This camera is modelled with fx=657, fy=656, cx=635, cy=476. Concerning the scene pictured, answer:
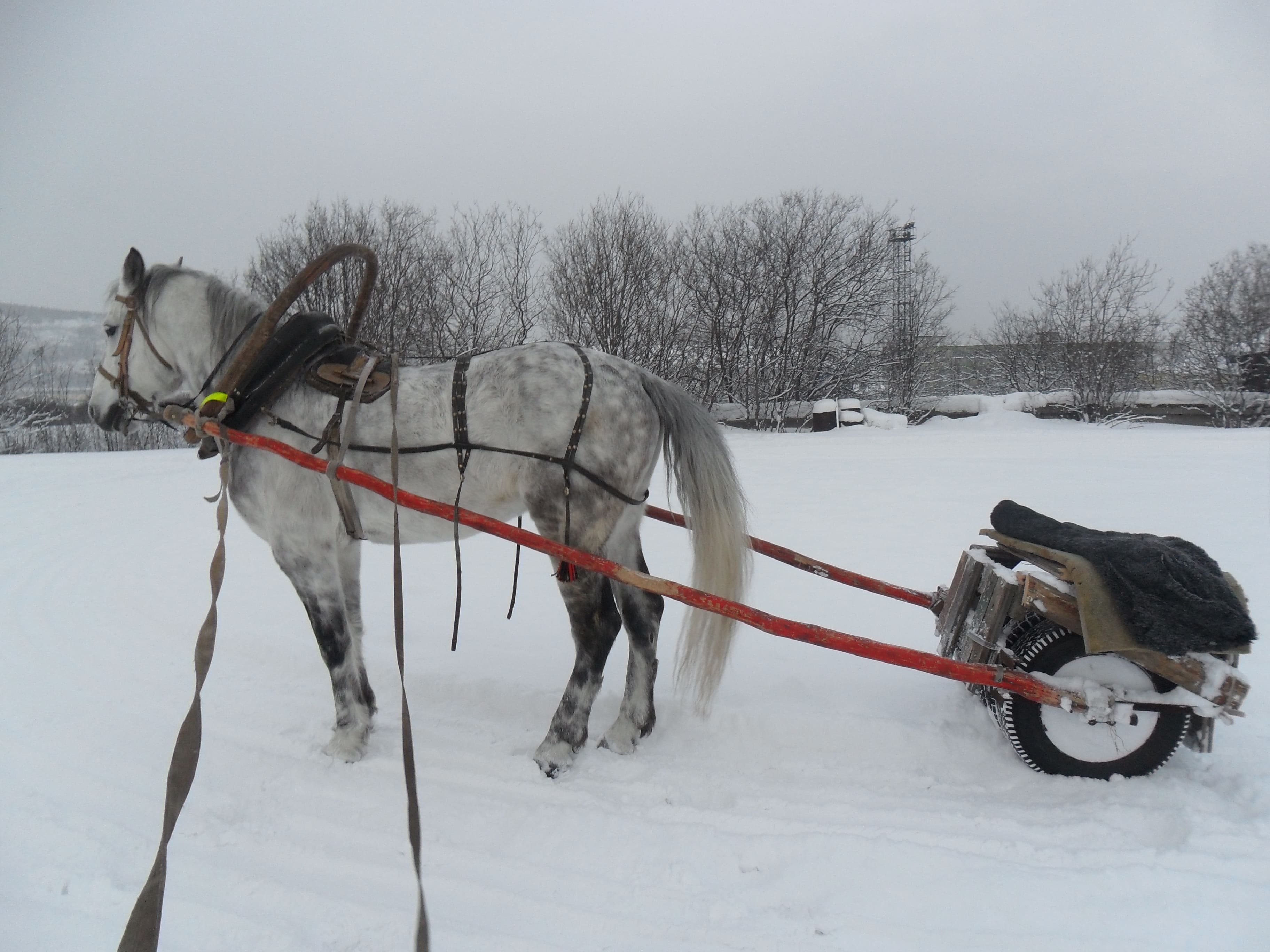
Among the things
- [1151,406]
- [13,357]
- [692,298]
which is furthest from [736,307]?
[13,357]

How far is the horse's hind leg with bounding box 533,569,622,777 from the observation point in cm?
275

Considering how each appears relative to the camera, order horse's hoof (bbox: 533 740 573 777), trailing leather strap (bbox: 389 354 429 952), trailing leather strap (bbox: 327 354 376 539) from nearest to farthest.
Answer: trailing leather strap (bbox: 389 354 429 952) < trailing leather strap (bbox: 327 354 376 539) < horse's hoof (bbox: 533 740 573 777)

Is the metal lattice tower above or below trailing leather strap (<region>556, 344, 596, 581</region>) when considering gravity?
above

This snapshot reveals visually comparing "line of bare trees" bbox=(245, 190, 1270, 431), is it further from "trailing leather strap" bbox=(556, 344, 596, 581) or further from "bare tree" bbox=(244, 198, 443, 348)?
"trailing leather strap" bbox=(556, 344, 596, 581)

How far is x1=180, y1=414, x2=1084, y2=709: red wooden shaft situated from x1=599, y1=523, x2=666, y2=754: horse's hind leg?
46 centimetres

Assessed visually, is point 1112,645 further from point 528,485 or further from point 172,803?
point 172,803

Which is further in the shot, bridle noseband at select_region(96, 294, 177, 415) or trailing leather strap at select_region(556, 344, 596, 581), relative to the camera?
bridle noseband at select_region(96, 294, 177, 415)

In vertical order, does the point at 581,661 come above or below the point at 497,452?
below

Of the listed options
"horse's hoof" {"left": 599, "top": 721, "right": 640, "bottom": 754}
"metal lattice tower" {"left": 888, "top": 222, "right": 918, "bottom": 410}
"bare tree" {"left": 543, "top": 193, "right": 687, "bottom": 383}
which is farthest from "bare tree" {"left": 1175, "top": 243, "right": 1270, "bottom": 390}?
"horse's hoof" {"left": 599, "top": 721, "right": 640, "bottom": 754}

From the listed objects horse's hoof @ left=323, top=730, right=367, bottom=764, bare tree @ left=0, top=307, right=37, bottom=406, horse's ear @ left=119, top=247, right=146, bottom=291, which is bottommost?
horse's hoof @ left=323, top=730, right=367, bottom=764

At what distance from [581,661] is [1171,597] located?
85.6 inches

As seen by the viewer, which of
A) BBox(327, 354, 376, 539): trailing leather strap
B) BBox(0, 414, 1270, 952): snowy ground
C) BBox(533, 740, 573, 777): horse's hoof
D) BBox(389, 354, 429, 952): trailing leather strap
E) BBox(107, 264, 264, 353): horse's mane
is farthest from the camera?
BBox(107, 264, 264, 353): horse's mane

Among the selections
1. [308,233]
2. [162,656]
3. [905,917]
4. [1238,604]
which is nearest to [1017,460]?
[1238,604]

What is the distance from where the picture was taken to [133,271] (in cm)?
304
